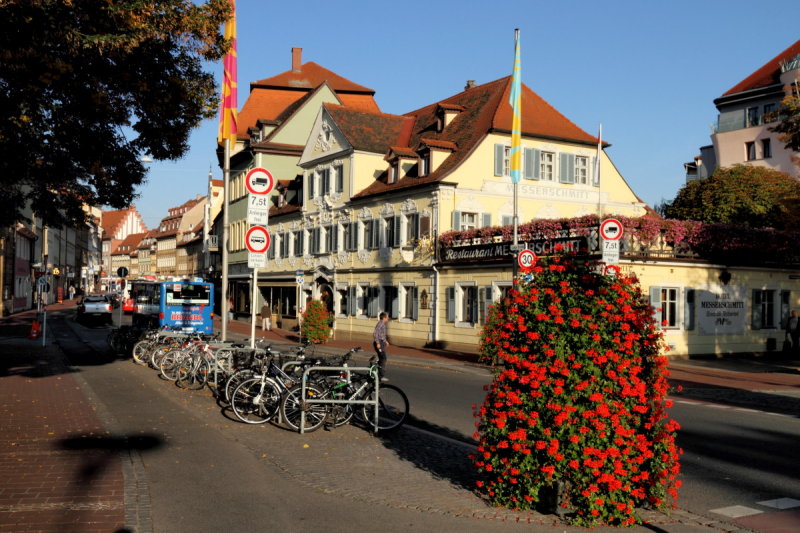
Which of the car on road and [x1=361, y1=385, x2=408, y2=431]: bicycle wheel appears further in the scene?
the car on road

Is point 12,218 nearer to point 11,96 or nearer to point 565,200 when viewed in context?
point 11,96

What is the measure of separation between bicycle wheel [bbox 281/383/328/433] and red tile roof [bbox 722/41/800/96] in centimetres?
5318

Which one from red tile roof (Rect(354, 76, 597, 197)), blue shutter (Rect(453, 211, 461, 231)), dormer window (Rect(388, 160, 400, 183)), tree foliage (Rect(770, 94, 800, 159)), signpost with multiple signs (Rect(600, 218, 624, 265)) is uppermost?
red tile roof (Rect(354, 76, 597, 197))

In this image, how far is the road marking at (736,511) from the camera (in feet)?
23.1

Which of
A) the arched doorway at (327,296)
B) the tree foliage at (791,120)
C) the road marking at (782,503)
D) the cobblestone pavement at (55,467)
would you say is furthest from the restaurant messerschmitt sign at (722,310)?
the cobblestone pavement at (55,467)

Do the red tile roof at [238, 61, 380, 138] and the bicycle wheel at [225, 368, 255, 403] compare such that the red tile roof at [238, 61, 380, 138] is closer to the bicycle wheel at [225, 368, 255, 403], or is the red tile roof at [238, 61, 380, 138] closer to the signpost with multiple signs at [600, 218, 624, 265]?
the signpost with multiple signs at [600, 218, 624, 265]

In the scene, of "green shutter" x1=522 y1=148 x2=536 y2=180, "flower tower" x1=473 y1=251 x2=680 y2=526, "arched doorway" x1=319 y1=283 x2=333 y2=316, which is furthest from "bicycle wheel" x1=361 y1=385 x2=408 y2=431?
"arched doorway" x1=319 y1=283 x2=333 y2=316

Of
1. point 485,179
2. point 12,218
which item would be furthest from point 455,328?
point 12,218

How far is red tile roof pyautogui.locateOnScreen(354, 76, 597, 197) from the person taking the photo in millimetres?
33375

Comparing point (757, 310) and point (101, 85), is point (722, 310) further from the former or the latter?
point (101, 85)

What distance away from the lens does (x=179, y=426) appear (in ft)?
36.7

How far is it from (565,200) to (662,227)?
9.78 meters

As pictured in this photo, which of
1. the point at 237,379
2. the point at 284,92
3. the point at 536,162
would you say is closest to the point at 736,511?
the point at 237,379

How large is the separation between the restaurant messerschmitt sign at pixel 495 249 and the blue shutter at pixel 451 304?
1220mm
